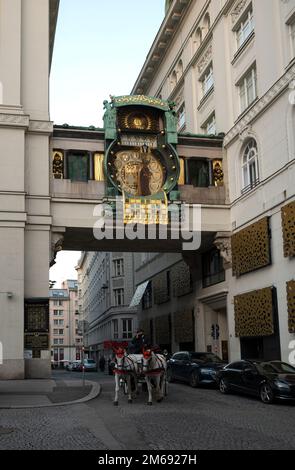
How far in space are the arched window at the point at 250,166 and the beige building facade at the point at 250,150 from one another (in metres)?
0.05

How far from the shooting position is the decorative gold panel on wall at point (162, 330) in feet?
136

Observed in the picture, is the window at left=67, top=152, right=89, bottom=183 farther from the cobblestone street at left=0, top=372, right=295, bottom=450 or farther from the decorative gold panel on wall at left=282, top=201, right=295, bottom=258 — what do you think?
the cobblestone street at left=0, top=372, right=295, bottom=450

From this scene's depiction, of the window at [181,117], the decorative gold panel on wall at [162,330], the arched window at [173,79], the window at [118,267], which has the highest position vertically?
the arched window at [173,79]

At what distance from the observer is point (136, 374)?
59.8 feet

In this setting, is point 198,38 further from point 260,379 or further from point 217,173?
point 260,379

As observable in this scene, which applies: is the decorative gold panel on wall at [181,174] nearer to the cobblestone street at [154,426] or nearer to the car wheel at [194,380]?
the car wheel at [194,380]

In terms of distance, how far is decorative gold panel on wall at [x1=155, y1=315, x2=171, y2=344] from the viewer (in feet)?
136

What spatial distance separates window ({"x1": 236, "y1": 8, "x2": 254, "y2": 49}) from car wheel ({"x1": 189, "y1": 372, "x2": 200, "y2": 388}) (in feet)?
A: 54.3

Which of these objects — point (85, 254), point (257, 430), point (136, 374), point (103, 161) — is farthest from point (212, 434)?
point (85, 254)

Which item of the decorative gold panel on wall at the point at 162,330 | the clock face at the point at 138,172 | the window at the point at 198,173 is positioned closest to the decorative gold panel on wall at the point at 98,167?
the clock face at the point at 138,172

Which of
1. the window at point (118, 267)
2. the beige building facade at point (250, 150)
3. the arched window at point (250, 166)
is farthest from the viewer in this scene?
the window at point (118, 267)

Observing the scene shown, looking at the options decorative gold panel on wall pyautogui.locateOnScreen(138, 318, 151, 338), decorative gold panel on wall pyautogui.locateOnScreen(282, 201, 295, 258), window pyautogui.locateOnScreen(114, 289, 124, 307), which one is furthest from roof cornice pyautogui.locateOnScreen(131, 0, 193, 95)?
window pyautogui.locateOnScreen(114, 289, 124, 307)

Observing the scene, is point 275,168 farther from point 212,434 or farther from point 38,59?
point 212,434

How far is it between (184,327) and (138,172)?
465 inches
